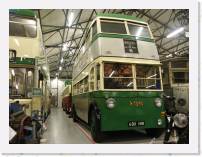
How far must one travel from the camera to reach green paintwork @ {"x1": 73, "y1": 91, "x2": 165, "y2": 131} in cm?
449

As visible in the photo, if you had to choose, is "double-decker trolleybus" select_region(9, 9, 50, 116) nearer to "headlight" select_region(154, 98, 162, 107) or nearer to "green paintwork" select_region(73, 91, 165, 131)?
"green paintwork" select_region(73, 91, 165, 131)

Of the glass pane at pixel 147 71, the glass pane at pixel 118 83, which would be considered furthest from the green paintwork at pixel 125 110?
the glass pane at pixel 147 71

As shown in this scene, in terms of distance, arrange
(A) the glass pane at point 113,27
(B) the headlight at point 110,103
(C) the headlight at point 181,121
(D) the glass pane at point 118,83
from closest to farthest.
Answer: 1. (C) the headlight at point 181,121
2. (B) the headlight at point 110,103
3. (D) the glass pane at point 118,83
4. (A) the glass pane at point 113,27

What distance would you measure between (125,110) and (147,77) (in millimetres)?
842

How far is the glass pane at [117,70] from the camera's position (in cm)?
466

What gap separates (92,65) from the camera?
5.12 metres

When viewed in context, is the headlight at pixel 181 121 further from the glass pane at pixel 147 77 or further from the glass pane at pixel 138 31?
the glass pane at pixel 138 31

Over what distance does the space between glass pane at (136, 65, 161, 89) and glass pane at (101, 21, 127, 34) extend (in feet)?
2.74

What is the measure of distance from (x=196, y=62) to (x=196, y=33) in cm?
42

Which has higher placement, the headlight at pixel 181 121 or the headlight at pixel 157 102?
the headlight at pixel 157 102

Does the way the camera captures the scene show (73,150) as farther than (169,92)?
No

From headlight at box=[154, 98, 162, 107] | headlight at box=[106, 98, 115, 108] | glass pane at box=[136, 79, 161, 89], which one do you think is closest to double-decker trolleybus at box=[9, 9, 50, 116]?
headlight at box=[106, 98, 115, 108]
